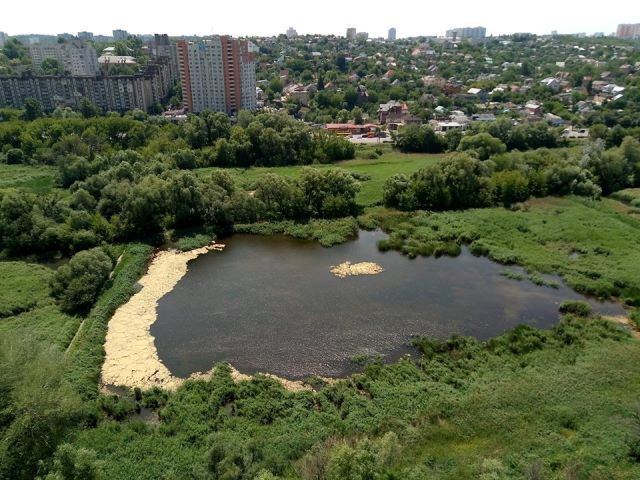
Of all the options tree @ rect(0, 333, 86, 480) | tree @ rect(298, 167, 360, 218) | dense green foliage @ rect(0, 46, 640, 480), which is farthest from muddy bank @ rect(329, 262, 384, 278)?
tree @ rect(0, 333, 86, 480)

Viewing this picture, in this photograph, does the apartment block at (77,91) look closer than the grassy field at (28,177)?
No

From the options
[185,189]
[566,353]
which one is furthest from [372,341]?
[185,189]

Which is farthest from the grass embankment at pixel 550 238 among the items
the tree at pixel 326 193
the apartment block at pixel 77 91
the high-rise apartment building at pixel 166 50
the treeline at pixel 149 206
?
the high-rise apartment building at pixel 166 50

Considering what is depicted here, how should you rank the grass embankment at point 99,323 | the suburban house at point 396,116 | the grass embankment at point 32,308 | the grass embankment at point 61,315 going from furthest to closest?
the suburban house at point 396,116 → the grass embankment at point 32,308 → the grass embankment at point 61,315 → the grass embankment at point 99,323

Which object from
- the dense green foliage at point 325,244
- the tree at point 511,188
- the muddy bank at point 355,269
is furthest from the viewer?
the tree at point 511,188

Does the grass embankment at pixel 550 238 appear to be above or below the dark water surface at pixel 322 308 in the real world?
above

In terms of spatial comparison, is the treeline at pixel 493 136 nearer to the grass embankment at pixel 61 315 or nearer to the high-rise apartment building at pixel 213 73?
the high-rise apartment building at pixel 213 73

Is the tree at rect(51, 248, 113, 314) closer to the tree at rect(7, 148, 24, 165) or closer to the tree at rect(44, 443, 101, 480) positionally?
the tree at rect(44, 443, 101, 480)
